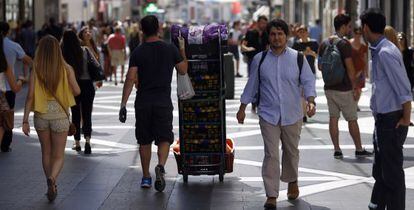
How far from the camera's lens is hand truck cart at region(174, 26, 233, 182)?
11258 millimetres

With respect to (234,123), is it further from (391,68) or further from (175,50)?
(391,68)

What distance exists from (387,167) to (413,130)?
318 inches

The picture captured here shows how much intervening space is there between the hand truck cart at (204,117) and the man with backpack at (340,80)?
2.11m

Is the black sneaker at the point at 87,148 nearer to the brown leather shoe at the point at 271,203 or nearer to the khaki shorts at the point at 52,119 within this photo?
the khaki shorts at the point at 52,119

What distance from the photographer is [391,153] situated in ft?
27.8

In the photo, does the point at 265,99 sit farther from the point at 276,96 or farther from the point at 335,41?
the point at 335,41

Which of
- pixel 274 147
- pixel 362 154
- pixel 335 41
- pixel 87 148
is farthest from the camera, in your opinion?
pixel 87 148

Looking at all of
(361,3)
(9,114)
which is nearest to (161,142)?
(9,114)

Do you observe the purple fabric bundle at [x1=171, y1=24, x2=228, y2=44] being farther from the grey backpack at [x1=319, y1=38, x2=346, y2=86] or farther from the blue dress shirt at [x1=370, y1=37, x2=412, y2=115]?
the blue dress shirt at [x1=370, y1=37, x2=412, y2=115]

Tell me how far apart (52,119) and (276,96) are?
6.94 ft

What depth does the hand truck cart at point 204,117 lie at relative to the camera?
1126cm

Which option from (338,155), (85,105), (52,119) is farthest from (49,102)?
(338,155)

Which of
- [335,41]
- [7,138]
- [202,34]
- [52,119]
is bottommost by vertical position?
[7,138]

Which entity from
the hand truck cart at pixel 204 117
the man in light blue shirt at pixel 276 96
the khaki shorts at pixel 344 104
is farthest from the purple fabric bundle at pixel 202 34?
the khaki shorts at pixel 344 104
